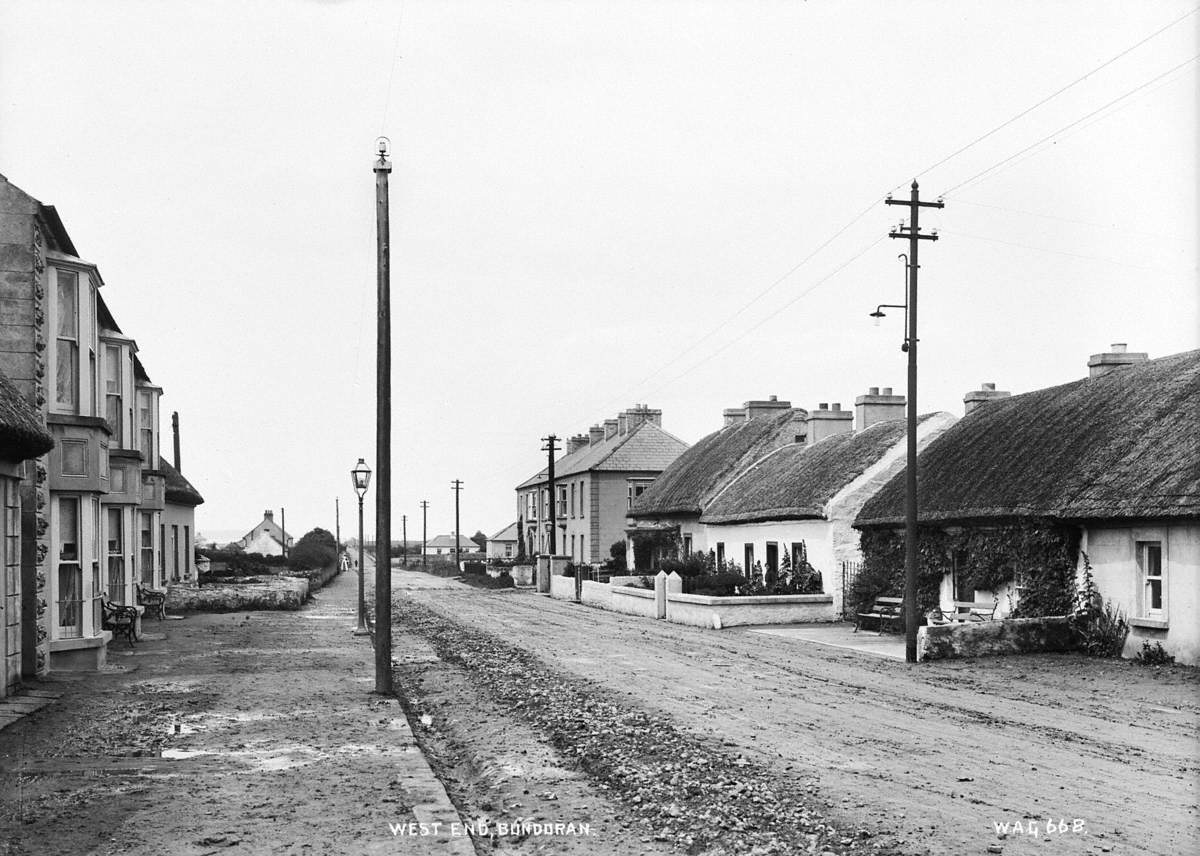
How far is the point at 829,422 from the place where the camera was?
38000 mm

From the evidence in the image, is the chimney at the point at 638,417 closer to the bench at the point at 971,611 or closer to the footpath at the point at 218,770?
the bench at the point at 971,611

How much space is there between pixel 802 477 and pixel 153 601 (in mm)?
18236

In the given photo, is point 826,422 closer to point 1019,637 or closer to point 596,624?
point 596,624

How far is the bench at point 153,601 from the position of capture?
30734 mm

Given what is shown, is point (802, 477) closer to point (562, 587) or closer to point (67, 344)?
point (562, 587)

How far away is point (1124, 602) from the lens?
1888 cm

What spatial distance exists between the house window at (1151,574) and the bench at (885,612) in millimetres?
6560

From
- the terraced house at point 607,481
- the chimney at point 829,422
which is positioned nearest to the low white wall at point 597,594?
the chimney at point 829,422

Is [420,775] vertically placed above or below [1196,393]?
below

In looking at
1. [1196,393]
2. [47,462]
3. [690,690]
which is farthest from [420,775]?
[1196,393]

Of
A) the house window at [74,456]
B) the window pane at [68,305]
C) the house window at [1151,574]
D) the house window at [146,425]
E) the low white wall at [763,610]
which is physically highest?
the window pane at [68,305]

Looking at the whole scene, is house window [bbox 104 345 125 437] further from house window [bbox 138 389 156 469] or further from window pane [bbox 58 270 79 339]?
window pane [bbox 58 270 79 339]

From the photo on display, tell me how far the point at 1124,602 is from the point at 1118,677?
269 centimetres

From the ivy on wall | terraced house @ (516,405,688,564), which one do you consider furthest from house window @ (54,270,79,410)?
terraced house @ (516,405,688,564)
